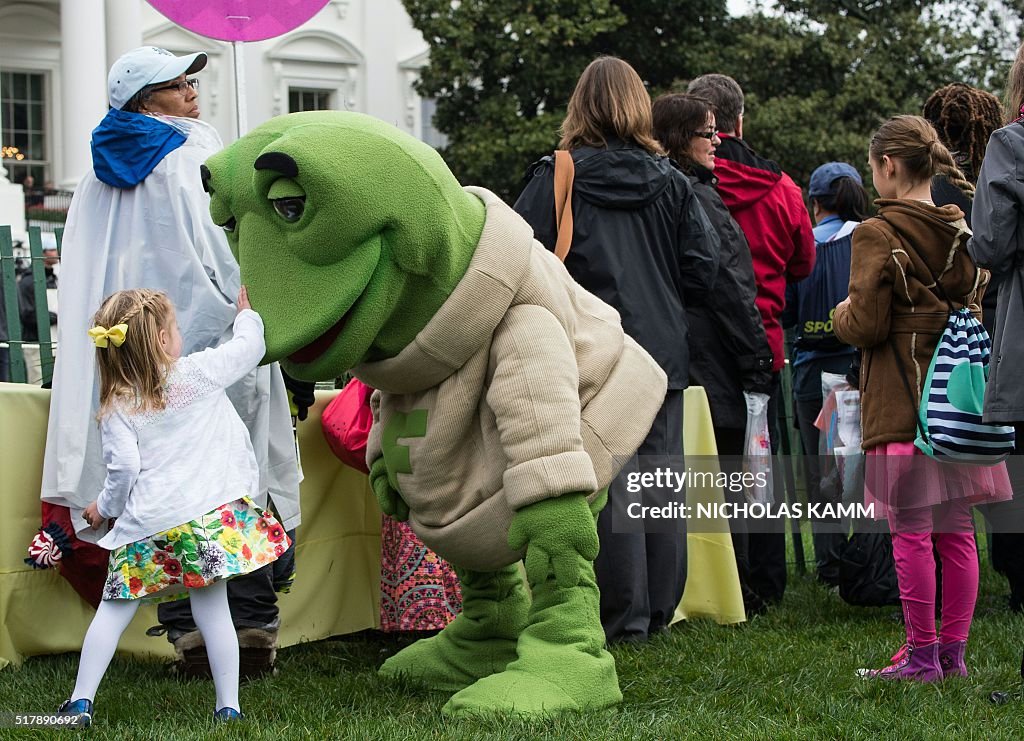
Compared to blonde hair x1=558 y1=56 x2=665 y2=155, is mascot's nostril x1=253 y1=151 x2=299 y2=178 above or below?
below

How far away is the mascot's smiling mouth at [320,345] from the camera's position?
3.85m

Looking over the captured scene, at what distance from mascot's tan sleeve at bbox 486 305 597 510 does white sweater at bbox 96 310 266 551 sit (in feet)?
2.42

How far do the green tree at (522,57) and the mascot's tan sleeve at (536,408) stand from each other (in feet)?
61.4

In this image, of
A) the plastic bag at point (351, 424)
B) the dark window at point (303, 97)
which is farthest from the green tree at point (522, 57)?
the plastic bag at point (351, 424)

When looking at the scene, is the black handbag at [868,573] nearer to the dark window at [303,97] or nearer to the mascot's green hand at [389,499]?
the mascot's green hand at [389,499]

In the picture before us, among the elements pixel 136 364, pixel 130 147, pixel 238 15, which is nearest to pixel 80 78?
pixel 238 15

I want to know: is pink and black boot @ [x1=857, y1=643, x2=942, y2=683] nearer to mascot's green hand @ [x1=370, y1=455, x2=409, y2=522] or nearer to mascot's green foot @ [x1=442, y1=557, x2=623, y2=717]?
mascot's green foot @ [x1=442, y1=557, x2=623, y2=717]

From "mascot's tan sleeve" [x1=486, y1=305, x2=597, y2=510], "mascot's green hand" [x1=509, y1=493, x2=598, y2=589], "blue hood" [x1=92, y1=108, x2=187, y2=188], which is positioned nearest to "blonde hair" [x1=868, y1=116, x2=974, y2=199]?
"mascot's tan sleeve" [x1=486, y1=305, x2=597, y2=510]

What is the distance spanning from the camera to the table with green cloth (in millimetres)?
4926

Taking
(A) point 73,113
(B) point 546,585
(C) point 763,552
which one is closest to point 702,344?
(C) point 763,552

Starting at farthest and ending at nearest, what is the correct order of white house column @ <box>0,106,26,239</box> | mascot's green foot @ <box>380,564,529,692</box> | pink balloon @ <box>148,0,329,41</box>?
white house column @ <box>0,106,26,239</box>
pink balloon @ <box>148,0,329,41</box>
mascot's green foot @ <box>380,564,529,692</box>

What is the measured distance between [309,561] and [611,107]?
2.13 m

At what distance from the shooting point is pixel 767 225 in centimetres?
618

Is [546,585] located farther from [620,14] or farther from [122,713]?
[620,14]
